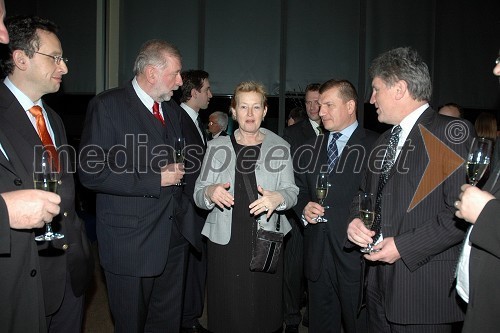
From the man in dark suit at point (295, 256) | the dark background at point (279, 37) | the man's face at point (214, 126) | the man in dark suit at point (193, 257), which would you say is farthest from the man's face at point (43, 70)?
the dark background at point (279, 37)

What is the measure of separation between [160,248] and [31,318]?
3.73 feet

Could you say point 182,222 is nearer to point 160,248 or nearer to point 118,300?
point 160,248

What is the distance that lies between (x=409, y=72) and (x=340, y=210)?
1.07 metres

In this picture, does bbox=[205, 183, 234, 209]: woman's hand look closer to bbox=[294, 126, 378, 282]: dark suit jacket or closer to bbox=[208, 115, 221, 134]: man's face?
bbox=[294, 126, 378, 282]: dark suit jacket

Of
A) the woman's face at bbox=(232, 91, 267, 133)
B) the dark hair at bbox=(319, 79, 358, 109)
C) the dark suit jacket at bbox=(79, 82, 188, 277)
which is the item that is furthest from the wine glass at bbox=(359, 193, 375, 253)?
the dark suit jacket at bbox=(79, 82, 188, 277)

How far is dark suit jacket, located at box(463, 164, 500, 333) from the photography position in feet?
5.39

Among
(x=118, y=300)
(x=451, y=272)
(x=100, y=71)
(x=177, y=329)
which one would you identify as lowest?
(x=177, y=329)

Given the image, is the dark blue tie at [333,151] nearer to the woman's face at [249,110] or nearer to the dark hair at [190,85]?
the woman's face at [249,110]

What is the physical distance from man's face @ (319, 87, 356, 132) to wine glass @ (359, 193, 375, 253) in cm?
106

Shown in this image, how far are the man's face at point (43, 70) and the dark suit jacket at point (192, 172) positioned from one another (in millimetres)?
1262

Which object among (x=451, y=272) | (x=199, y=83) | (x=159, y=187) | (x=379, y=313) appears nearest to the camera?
(x=451, y=272)

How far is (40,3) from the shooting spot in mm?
7188

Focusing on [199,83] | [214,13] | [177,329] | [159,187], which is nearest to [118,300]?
[177,329]

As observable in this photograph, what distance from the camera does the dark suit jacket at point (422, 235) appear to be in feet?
6.98
